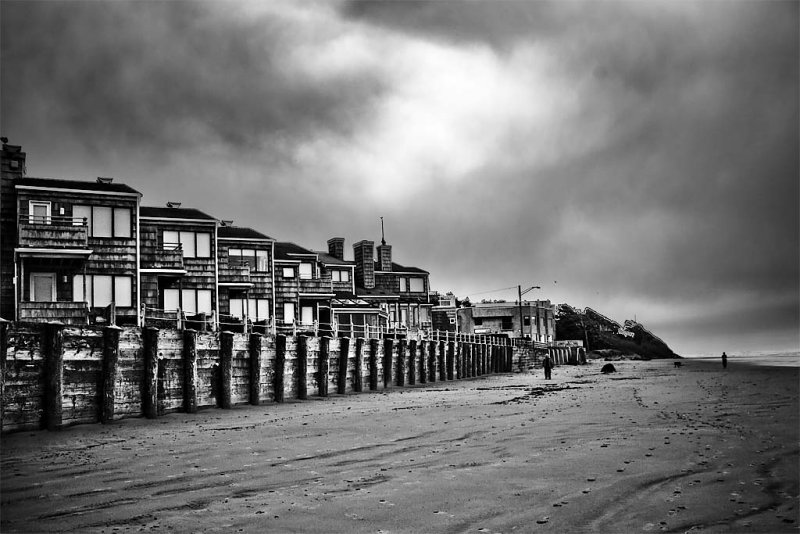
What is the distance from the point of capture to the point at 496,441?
15.3 metres

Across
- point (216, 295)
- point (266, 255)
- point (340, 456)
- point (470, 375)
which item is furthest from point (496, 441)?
point (470, 375)

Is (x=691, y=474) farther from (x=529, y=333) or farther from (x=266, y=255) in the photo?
(x=529, y=333)

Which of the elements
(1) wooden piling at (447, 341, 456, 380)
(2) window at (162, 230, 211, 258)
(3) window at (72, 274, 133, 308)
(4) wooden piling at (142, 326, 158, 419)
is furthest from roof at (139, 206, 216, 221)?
(4) wooden piling at (142, 326, 158, 419)

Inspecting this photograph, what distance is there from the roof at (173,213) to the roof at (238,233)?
12.6ft

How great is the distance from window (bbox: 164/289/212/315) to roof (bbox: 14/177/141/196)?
6.76 metres

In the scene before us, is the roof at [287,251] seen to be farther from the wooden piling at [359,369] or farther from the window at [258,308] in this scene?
the wooden piling at [359,369]

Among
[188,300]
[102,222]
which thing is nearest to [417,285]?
[188,300]

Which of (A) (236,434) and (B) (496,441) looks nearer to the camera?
(B) (496,441)

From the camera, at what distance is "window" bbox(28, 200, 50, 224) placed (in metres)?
32.4

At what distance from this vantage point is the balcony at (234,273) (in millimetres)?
43688

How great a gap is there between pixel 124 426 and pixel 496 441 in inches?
376

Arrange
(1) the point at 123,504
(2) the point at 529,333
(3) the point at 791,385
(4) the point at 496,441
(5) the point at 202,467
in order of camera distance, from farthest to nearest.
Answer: (2) the point at 529,333 → (3) the point at 791,385 → (4) the point at 496,441 → (5) the point at 202,467 → (1) the point at 123,504

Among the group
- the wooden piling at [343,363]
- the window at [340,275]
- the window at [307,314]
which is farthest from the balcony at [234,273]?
the window at [340,275]

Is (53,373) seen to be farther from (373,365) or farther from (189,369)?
(373,365)
